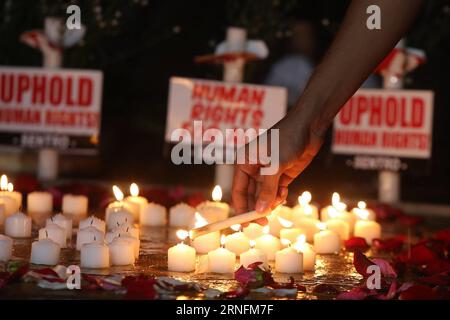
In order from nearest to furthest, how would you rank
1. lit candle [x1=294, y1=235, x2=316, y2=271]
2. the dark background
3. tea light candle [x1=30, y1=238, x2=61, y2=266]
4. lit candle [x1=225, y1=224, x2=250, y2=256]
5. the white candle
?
tea light candle [x1=30, y1=238, x2=61, y2=266] < the white candle < lit candle [x1=294, y1=235, x2=316, y2=271] < lit candle [x1=225, y1=224, x2=250, y2=256] < the dark background

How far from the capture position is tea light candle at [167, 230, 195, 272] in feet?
9.98

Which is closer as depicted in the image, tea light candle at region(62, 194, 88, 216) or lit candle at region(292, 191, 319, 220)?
lit candle at region(292, 191, 319, 220)

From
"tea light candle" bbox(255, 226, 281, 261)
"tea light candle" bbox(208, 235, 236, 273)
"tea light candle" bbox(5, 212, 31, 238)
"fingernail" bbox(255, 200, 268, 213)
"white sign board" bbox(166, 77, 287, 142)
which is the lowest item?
"tea light candle" bbox(208, 235, 236, 273)

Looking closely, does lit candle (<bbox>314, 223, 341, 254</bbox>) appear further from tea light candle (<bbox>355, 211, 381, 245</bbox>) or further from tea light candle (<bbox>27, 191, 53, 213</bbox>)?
tea light candle (<bbox>27, 191, 53, 213</bbox>)

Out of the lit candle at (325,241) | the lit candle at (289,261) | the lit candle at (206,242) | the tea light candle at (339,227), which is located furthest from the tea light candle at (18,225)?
the tea light candle at (339,227)

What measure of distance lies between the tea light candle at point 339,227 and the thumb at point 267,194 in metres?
1.29

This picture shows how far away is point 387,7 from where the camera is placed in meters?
2.40

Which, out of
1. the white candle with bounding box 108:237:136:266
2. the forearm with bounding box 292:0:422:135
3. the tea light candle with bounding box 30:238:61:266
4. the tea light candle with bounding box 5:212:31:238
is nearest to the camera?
the forearm with bounding box 292:0:422:135

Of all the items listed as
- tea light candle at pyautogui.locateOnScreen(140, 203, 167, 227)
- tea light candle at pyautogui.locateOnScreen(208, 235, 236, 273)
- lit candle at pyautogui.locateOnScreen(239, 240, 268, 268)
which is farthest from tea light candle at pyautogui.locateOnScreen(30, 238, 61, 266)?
tea light candle at pyautogui.locateOnScreen(140, 203, 167, 227)

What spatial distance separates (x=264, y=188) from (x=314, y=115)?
0.29 m

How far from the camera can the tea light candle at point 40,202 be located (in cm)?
443

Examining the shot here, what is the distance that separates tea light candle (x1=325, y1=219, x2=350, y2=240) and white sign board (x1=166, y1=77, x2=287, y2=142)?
193 centimetres

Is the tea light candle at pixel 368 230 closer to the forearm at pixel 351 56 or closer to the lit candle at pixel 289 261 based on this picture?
the lit candle at pixel 289 261

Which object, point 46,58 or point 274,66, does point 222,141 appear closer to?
point 46,58
